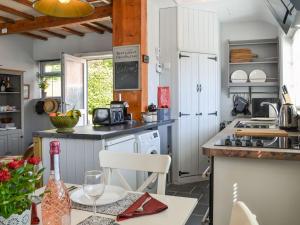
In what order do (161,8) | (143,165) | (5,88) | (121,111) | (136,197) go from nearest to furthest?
(136,197), (143,165), (121,111), (161,8), (5,88)

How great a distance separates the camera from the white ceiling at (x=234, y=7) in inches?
169

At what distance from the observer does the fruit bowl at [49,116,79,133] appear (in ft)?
8.83

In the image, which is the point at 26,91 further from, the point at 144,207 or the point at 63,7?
the point at 144,207

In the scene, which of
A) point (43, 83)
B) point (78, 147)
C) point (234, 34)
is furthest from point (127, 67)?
point (43, 83)

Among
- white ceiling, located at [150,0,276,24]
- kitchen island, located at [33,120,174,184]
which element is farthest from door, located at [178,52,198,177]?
kitchen island, located at [33,120,174,184]

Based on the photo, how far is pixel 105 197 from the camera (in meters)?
1.23

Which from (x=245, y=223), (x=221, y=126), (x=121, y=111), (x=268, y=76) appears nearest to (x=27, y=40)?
(x=121, y=111)

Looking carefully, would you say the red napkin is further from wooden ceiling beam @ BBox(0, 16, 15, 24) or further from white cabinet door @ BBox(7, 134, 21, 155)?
wooden ceiling beam @ BBox(0, 16, 15, 24)

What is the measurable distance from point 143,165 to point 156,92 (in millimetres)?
2943

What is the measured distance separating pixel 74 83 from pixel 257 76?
3556 millimetres

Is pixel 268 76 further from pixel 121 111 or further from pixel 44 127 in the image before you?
pixel 44 127

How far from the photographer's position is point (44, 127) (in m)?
6.70


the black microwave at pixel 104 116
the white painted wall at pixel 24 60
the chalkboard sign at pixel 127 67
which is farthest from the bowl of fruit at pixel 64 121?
Result: the white painted wall at pixel 24 60

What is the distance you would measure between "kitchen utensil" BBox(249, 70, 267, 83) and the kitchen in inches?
0.9
